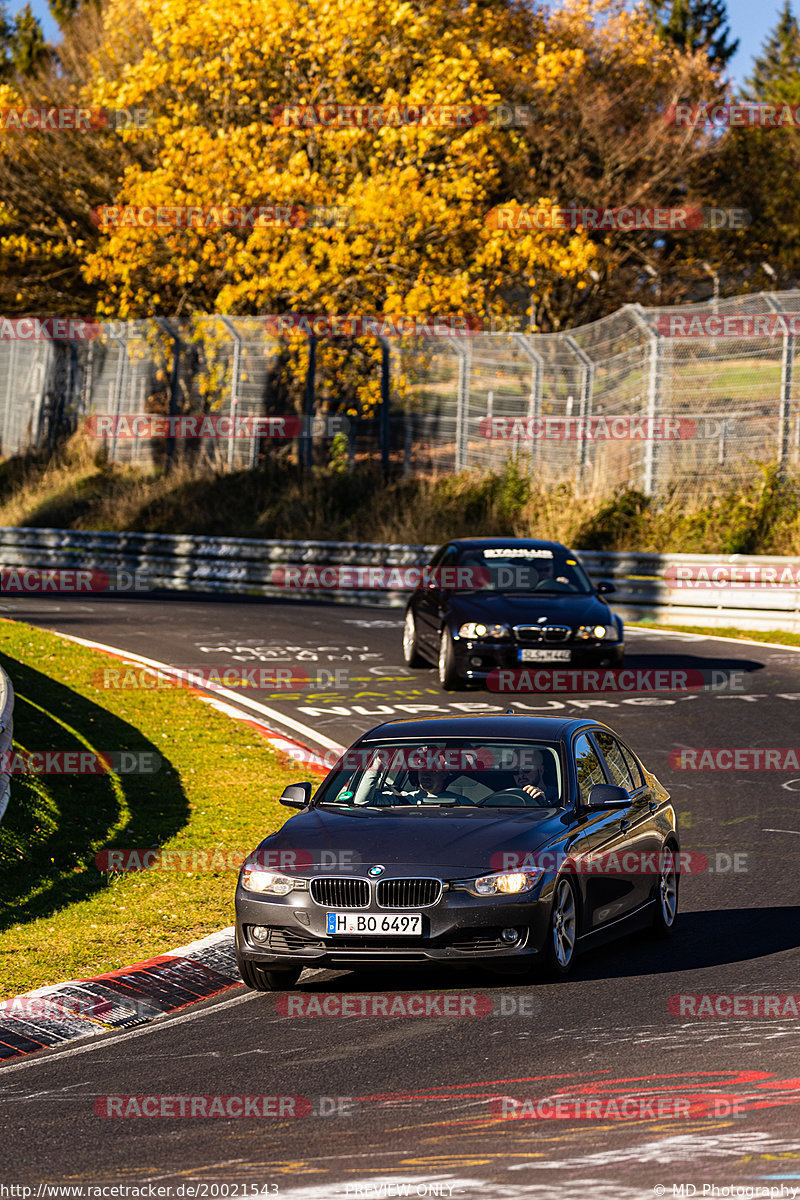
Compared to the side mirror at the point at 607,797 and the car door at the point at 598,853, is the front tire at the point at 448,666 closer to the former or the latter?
the car door at the point at 598,853

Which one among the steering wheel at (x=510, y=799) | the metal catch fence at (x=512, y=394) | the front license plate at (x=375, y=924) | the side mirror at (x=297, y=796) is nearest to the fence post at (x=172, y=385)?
the metal catch fence at (x=512, y=394)

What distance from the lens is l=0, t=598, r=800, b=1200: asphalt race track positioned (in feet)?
18.0

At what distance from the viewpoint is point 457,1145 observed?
228 inches

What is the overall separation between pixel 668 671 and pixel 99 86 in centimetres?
2605

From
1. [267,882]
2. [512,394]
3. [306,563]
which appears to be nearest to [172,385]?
[306,563]

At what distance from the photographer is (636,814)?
959cm

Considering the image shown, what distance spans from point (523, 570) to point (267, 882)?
11999 mm

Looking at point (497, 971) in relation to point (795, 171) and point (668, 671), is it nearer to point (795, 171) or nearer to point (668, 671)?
point (668, 671)

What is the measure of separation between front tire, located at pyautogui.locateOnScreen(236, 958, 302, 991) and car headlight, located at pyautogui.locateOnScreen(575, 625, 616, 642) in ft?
35.3

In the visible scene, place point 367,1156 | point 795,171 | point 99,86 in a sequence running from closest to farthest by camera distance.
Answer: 1. point 367,1156
2. point 99,86
3. point 795,171

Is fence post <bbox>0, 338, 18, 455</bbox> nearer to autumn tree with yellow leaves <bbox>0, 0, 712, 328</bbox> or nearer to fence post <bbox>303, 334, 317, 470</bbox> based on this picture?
autumn tree with yellow leaves <bbox>0, 0, 712, 328</bbox>

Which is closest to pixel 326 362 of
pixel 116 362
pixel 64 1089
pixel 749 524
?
pixel 116 362

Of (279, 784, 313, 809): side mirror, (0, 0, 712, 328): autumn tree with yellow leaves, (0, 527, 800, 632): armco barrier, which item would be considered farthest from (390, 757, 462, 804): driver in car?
(0, 0, 712, 328): autumn tree with yellow leaves

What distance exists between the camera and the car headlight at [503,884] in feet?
26.5
